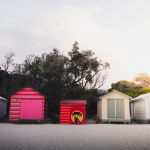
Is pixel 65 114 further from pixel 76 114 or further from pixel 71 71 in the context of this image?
pixel 71 71

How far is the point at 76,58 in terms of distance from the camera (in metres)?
29.6

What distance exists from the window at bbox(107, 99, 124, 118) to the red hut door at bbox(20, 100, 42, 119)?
8.66 meters

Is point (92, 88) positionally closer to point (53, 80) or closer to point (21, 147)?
point (53, 80)

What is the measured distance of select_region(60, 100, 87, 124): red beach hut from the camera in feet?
63.9

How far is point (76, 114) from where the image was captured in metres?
19.6

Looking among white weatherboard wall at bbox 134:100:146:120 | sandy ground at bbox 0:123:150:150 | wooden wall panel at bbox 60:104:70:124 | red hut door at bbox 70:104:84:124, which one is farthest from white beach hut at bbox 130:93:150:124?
sandy ground at bbox 0:123:150:150

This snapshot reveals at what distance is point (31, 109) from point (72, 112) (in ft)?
15.9

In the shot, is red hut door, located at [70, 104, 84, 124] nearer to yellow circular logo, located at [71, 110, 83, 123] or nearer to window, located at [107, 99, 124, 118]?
yellow circular logo, located at [71, 110, 83, 123]

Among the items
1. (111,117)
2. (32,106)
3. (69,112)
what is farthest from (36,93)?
(111,117)

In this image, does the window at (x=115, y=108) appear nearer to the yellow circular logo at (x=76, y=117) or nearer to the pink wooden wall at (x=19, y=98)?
the yellow circular logo at (x=76, y=117)

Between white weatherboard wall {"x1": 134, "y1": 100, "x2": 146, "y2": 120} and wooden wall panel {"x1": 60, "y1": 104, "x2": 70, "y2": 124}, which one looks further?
white weatherboard wall {"x1": 134, "y1": 100, "x2": 146, "y2": 120}

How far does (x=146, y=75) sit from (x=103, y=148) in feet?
194

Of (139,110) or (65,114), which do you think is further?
(139,110)

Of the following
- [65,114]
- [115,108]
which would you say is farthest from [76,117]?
[115,108]
